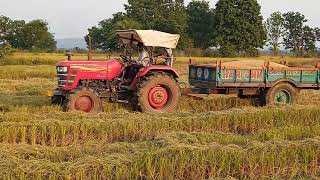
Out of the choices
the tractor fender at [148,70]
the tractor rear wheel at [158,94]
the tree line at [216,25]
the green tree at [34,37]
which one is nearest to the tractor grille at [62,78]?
the tractor fender at [148,70]

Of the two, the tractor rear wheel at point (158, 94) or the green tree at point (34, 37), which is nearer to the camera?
the tractor rear wheel at point (158, 94)

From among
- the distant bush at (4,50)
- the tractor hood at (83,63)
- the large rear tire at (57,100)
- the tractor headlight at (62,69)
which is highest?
the distant bush at (4,50)

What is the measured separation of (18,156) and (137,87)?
4.72 meters

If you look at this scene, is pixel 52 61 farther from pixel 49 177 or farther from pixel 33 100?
pixel 49 177

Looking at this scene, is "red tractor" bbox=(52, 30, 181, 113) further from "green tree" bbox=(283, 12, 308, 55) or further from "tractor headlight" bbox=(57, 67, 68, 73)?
"green tree" bbox=(283, 12, 308, 55)

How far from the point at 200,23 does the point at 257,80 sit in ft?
181

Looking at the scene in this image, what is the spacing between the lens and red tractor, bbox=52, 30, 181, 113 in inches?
416

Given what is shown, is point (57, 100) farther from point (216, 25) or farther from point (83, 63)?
point (216, 25)

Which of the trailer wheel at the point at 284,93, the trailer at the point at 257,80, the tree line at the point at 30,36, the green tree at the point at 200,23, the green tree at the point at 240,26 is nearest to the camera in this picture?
the trailer at the point at 257,80

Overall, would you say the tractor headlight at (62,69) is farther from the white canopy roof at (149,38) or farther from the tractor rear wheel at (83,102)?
the white canopy roof at (149,38)

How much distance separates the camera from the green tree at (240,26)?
51.6 meters

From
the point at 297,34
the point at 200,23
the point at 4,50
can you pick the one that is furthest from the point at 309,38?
the point at 4,50

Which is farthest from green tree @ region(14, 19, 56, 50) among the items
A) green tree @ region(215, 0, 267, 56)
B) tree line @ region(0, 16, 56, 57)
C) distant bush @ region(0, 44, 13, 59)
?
distant bush @ region(0, 44, 13, 59)

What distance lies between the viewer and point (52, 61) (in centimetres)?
3238
